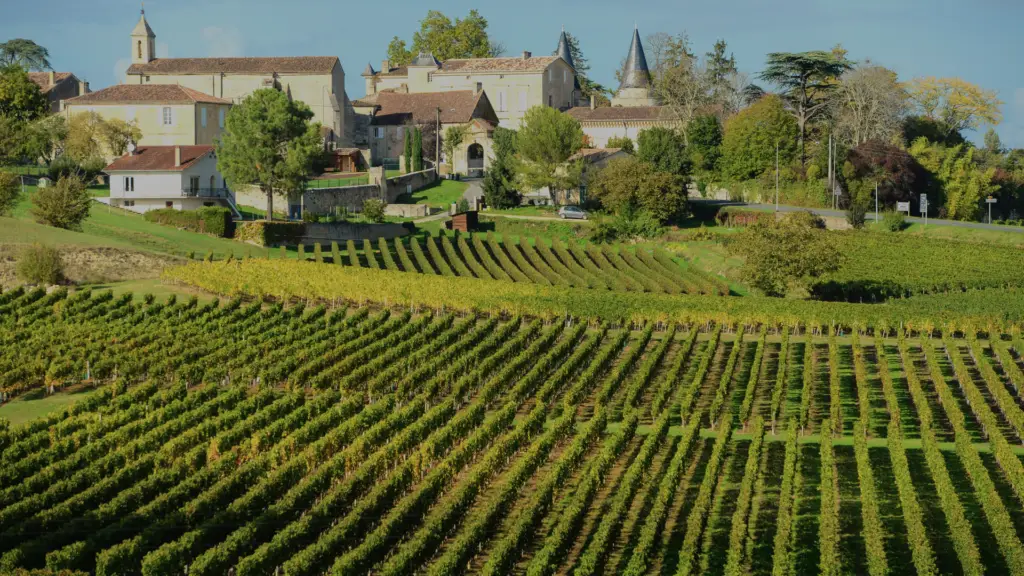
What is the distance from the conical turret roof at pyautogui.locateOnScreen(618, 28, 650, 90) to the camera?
107438mm

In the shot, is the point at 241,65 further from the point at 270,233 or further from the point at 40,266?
the point at 40,266

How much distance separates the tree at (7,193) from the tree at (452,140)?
3323 cm

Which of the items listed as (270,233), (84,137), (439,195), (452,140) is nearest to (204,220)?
(270,233)

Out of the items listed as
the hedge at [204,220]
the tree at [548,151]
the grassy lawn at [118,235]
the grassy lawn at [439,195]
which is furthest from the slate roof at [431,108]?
the hedge at [204,220]

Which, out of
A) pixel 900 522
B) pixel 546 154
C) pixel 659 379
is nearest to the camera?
pixel 900 522

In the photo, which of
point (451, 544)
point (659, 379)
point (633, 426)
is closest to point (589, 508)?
point (451, 544)

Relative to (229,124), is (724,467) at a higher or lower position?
lower

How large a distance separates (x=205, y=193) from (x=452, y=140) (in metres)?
22.9

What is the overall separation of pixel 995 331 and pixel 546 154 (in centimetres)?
3745

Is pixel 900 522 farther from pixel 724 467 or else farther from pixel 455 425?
pixel 455 425

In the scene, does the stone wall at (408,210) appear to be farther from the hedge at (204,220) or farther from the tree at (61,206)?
the tree at (61,206)

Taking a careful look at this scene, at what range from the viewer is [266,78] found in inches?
3509

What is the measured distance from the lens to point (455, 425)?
3088 centimetres

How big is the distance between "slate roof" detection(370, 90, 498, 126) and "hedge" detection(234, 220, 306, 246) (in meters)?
29.0
